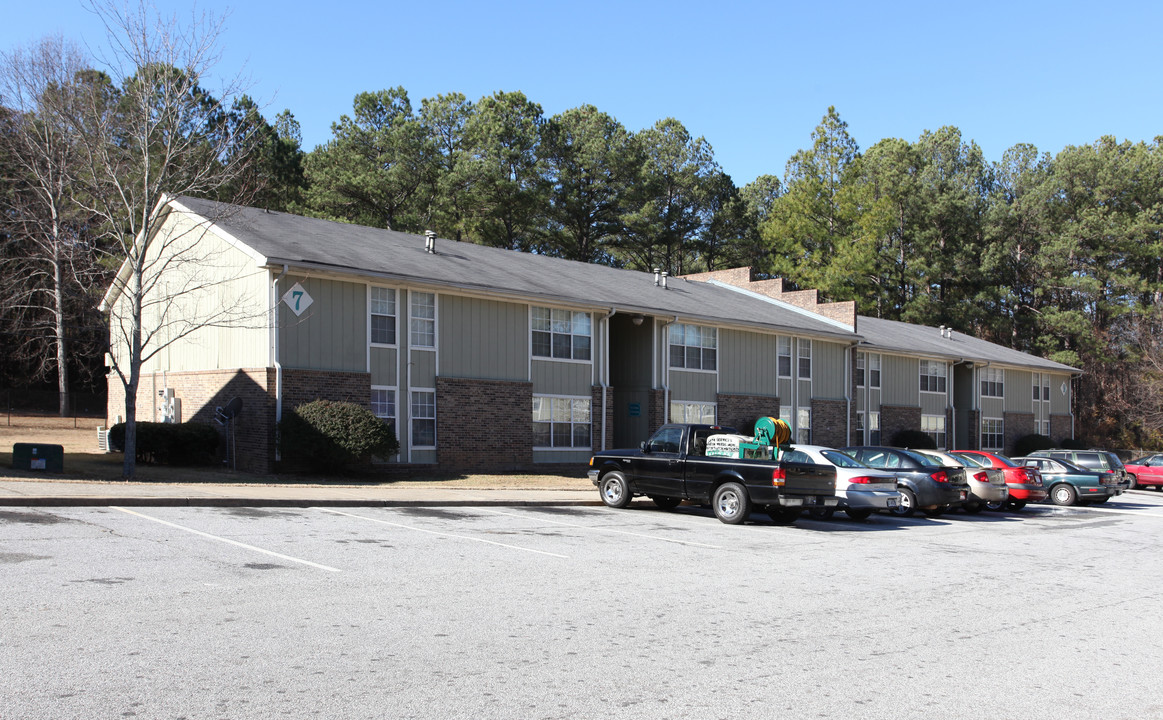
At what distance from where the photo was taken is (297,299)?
22375mm

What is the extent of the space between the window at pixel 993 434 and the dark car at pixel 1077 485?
68.8 feet

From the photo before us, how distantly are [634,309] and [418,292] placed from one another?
7561 millimetres

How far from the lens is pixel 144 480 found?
19484mm

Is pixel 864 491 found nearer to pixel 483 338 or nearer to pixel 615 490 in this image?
pixel 615 490

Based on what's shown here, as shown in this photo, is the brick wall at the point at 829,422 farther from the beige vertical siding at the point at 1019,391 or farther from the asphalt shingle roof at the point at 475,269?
the beige vertical siding at the point at 1019,391

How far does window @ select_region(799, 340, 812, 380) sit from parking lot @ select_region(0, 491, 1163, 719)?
75.0 feet

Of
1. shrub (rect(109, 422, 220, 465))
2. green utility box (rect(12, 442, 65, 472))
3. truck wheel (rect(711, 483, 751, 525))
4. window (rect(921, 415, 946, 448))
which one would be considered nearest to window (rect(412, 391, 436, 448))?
shrub (rect(109, 422, 220, 465))

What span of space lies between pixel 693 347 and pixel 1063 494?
12094 millimetres

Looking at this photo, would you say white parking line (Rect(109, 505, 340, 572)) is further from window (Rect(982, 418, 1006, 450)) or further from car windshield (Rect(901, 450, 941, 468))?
window (Rect(982, 418, 1006, 450))

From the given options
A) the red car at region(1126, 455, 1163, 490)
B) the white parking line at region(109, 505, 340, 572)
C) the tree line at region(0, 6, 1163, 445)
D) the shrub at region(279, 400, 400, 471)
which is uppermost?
the tree line at region(0, 6, 1163, 445)

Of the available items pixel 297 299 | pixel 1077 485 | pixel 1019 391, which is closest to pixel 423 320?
pixel 297 299

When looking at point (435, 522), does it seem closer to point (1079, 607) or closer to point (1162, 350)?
point (1079, 607)

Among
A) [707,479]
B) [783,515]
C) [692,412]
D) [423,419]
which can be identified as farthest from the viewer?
[692,412]

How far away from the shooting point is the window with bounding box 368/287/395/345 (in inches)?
938
